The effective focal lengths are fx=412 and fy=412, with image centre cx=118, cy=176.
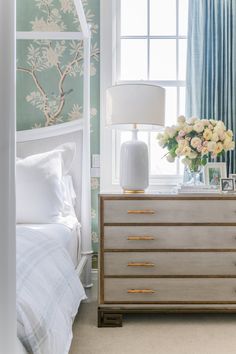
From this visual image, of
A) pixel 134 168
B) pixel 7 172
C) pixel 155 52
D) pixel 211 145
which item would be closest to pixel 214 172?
pixel 211 145

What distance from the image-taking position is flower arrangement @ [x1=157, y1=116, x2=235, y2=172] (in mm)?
2531

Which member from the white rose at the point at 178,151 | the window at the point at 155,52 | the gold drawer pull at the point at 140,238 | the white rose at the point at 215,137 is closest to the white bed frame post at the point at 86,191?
the window at the point at 155,52

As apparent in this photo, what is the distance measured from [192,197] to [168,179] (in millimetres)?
788

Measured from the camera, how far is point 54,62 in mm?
3092

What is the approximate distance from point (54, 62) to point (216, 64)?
1.19 meters

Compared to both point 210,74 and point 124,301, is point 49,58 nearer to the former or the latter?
point 210,74

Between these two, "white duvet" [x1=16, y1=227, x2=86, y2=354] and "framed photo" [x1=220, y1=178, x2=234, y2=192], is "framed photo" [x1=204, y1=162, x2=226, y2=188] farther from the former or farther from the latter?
"white duvet" [x1=16, y1=227, x2=86, y2=354]

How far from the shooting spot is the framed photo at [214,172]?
2.73 meters

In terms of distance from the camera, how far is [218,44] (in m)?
2.95

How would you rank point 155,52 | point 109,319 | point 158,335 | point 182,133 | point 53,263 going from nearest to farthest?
point 53,263, point 158,335, point 109,319, point 182,133, point 155,52

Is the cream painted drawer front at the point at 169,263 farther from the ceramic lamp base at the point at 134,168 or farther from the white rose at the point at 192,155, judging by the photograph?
the white rose at the point at 192,155

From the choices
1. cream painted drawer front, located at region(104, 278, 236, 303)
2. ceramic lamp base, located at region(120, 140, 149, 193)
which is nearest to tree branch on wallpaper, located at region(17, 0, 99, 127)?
ceramic lamp base, located at region(120, 140, 149, 193)

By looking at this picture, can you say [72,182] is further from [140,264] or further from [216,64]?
[216,64]

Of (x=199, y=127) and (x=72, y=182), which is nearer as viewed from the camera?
(x=199, y=127)
